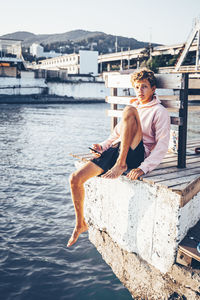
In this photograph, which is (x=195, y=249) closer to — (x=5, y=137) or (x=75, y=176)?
(x=75, y=176)

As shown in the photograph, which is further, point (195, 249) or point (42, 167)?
point (42, 167)

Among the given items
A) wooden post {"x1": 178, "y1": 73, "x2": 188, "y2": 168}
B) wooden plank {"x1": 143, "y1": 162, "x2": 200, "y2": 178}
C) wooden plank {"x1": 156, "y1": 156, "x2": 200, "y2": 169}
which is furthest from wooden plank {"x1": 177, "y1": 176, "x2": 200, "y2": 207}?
wooden plank {"x1": 156, "y1": 156, "x2": 200, "y2": 169}

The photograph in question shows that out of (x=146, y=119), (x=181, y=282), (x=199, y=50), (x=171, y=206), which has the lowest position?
(x=181, y=282)

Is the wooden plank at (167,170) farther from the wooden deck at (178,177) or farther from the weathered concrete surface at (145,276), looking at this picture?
the weathered concrete surface at (145,276)

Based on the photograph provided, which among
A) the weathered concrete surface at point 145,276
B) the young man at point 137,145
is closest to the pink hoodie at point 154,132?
the young man at point 137,145

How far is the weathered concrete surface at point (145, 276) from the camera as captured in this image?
124 inches

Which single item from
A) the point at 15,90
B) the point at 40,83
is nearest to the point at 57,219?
the point at 15,90

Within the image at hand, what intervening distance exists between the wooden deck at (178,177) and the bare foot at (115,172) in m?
0.30

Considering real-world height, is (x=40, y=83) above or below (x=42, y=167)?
above

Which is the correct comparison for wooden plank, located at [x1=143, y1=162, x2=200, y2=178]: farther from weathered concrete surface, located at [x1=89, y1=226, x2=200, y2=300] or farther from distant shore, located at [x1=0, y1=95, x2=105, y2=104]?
distant shore, located at [x1=0, y1=95, x2=105, y2=104]

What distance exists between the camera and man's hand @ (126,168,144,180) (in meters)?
A: 3.62

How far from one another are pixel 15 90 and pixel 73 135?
29758 millimetres

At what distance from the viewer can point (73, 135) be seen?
16859mm

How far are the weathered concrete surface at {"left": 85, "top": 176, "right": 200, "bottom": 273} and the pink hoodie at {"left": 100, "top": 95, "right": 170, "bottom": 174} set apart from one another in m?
0.40
